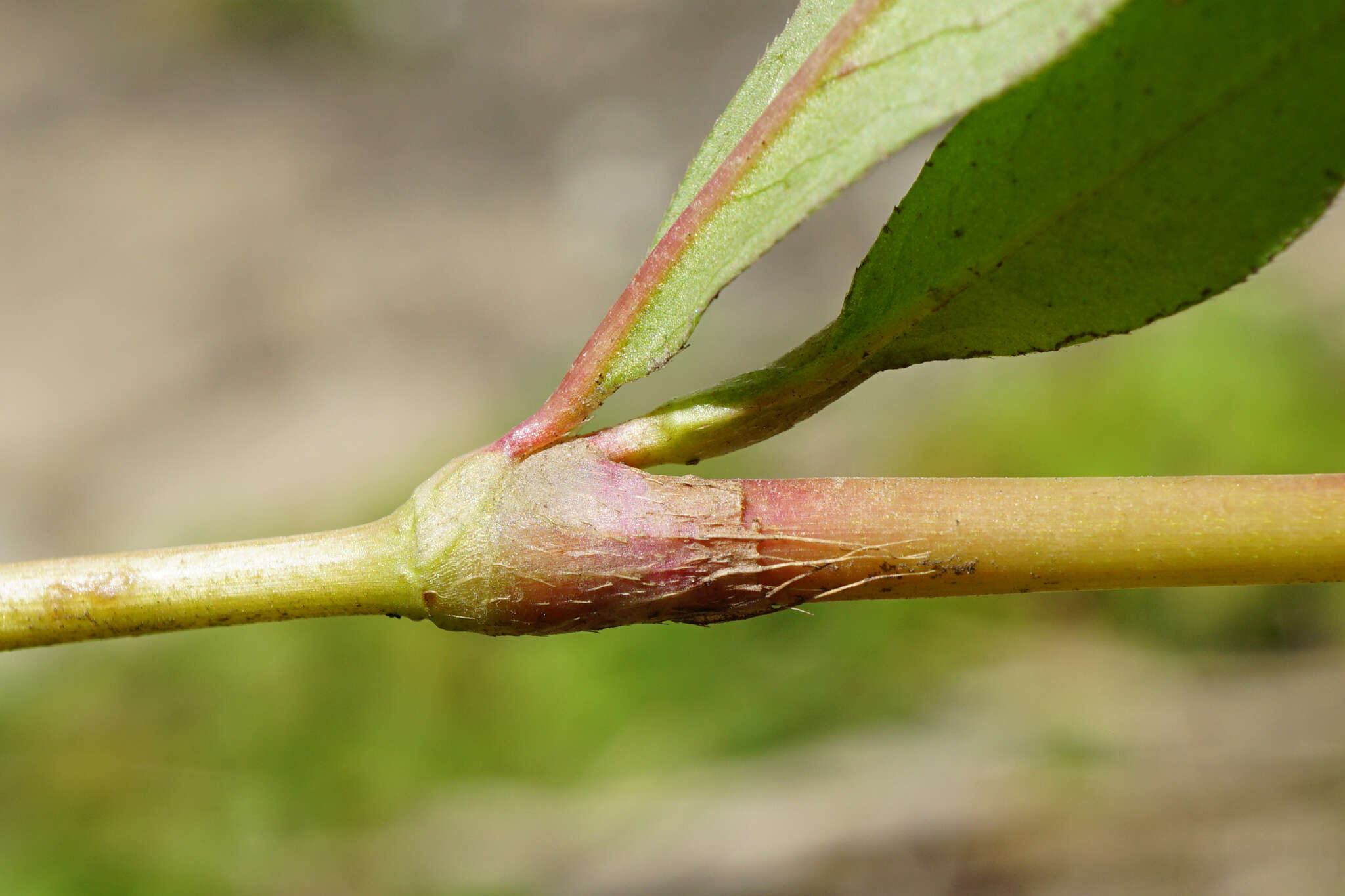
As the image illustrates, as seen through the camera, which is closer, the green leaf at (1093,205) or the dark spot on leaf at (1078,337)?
the green leaf at (1093,205)

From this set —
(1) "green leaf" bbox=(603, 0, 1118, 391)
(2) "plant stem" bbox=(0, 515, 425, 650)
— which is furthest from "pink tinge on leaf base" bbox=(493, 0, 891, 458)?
(2) "plant stem" bbox=(0, 515, 425, 650)

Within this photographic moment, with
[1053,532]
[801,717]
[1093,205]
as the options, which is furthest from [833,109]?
[801,717]

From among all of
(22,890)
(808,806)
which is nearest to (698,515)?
(808,806)

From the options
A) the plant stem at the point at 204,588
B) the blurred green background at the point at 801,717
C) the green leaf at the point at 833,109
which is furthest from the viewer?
the blurred green background at the point at 801,717

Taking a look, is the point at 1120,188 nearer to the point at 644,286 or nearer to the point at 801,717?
the point at 644,286

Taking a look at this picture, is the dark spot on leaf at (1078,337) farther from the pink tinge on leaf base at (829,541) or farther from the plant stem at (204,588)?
the plant stem at (204,588)

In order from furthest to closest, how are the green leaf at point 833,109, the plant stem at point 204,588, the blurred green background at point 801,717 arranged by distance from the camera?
1. the blurred green background at point 801,717
2. the plant stem at point 204,588
3. the green leaf at point 833,109

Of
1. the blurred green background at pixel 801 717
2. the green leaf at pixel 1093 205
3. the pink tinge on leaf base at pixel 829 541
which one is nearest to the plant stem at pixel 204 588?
the pink tinge on leaf base at pixel 829 541
